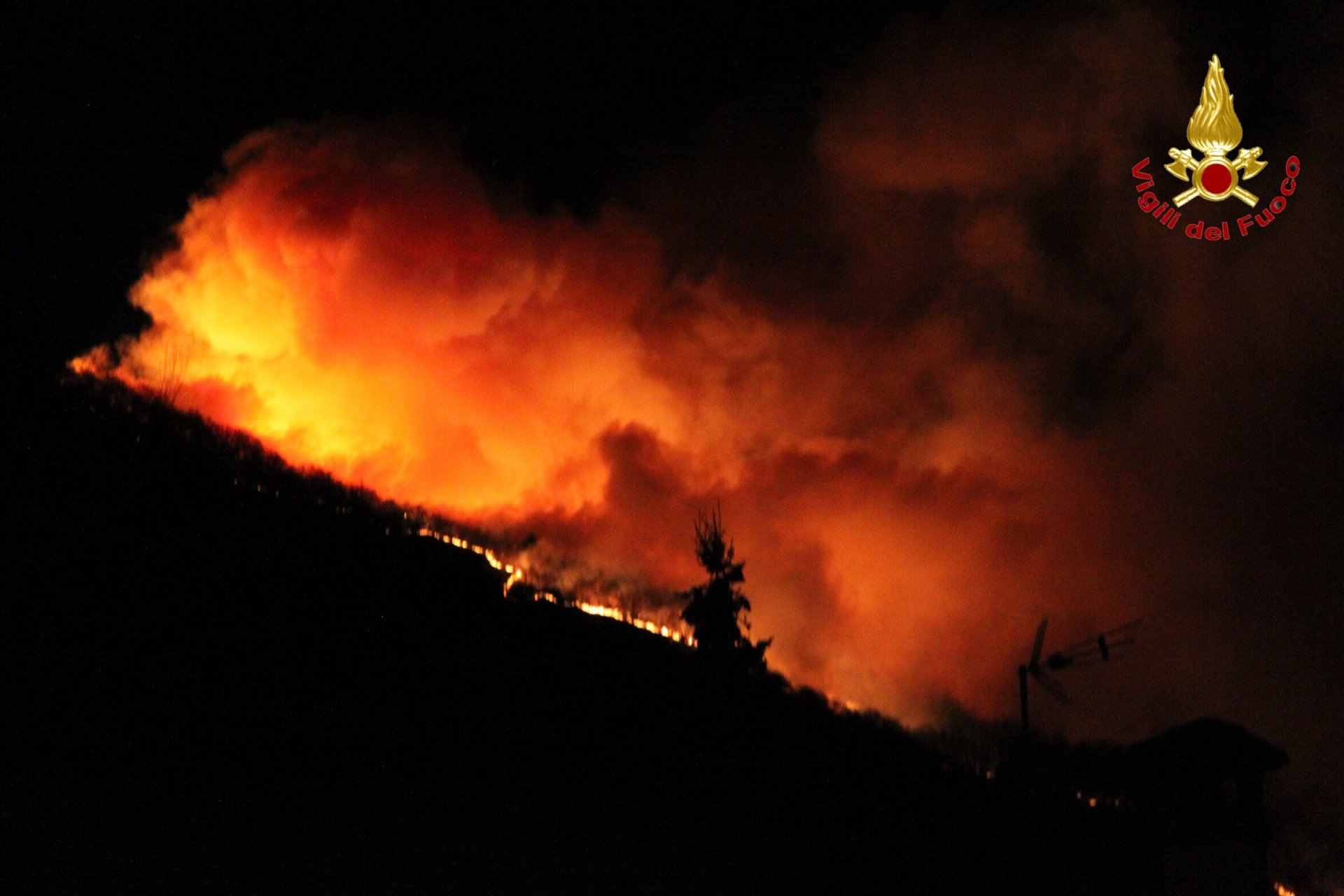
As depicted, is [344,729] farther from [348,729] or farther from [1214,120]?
[1214,120]

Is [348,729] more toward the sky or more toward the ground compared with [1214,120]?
more toward the ground

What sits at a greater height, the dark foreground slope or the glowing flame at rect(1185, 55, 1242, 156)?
the glowing flame at rect(1185, 55, 1242, 156)

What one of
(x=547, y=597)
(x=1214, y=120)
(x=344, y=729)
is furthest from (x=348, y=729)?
(x=1214, y=120)

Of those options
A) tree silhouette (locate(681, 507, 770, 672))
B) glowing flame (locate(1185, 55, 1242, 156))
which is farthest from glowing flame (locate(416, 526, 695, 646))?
glowing flame (locate(1185, 55, 1242, 156))

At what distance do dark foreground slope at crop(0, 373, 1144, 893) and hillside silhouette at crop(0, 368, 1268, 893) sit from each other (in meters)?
0.03

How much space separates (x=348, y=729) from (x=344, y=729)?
5 centimetres

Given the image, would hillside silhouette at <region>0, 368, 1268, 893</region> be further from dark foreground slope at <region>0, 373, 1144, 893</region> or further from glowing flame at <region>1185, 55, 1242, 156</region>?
glowing flame at <region>1185, 55, 1242, 156</region>

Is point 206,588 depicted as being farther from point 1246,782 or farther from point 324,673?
point 1246,782

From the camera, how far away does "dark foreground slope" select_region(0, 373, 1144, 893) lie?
35.2ft

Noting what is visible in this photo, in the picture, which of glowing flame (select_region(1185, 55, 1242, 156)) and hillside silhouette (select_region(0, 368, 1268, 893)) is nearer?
hillside silhouette (select_region(0, 368, 1268, 893))

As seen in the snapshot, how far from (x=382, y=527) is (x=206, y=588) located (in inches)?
238

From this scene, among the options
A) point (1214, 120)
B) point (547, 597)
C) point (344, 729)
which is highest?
point (1214, 120)

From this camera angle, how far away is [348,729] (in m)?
12.7

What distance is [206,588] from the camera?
13711mm
